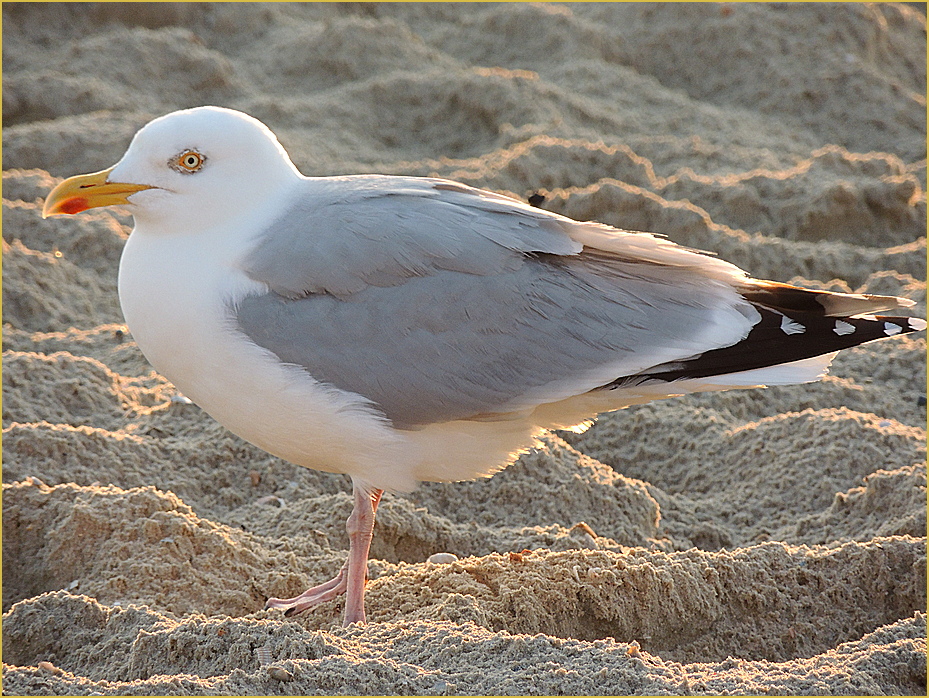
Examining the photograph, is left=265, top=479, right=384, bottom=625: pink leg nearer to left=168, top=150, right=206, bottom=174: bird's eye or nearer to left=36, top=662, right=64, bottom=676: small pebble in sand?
left=36, top=662, right=64, bottom=676: small pebble in sand

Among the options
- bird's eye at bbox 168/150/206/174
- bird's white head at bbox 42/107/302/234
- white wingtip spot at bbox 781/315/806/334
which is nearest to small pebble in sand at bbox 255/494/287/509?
bird's white head at bbox 42/107/302/234

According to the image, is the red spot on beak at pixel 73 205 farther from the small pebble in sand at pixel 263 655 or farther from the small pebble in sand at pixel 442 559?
the small pebble in sand at pixel 442 559

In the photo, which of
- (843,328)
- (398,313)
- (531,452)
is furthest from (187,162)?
(843,328)

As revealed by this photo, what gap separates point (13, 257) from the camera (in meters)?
5.00

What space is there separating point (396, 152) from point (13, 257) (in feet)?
7.87

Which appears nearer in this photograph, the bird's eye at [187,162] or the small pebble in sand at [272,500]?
the bird's eye at [187,162]

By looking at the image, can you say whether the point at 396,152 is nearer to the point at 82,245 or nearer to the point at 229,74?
the point at 229,74

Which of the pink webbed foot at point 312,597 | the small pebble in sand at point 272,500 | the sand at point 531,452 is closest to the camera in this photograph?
the sand at point 531,452

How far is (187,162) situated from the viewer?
3.06 m

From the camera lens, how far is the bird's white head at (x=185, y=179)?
3.05 meters

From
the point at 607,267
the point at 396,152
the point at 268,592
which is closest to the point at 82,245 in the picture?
the point at 396,152

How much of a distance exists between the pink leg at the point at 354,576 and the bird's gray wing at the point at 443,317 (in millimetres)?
365

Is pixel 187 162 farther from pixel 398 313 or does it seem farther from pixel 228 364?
pixel 398 313

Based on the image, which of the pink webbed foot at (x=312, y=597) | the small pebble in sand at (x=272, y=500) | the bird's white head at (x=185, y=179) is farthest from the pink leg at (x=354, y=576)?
the bird's white head at (x=185, y=179)
